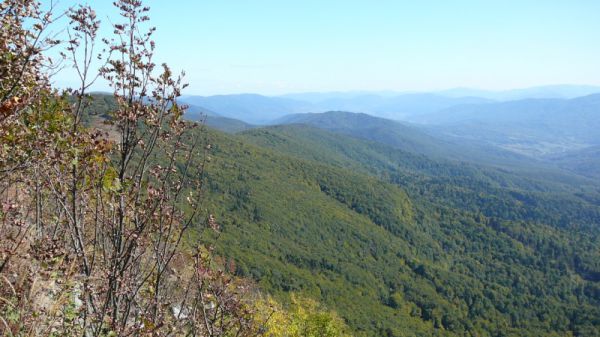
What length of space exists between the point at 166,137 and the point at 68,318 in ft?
6.46

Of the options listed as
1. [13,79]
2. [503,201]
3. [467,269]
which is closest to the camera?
[13,79]

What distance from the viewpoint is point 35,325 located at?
352 cm

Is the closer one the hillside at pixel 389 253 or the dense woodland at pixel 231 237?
the dense woodland at pixel 231 237

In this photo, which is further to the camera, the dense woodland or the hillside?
the hillside

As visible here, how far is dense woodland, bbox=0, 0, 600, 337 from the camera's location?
3512 millimetres

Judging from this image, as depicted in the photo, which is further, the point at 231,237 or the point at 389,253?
the point at 389,253

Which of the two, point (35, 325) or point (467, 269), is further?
point (467, 269)

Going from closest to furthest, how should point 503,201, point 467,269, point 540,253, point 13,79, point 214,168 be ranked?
point 13,79 < point 214,168 < point 467,269 < point 540,253 < point 503,201

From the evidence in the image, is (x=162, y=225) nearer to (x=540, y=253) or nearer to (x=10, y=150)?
(x=10, y=150)

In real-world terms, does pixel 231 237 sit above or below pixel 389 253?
above

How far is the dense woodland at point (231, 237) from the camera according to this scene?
3.51 meters

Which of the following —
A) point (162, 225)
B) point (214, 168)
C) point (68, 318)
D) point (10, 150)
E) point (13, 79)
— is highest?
point (13, 79)

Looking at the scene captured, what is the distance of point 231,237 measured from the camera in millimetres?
69250

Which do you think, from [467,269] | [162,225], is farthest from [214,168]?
[162,225]
